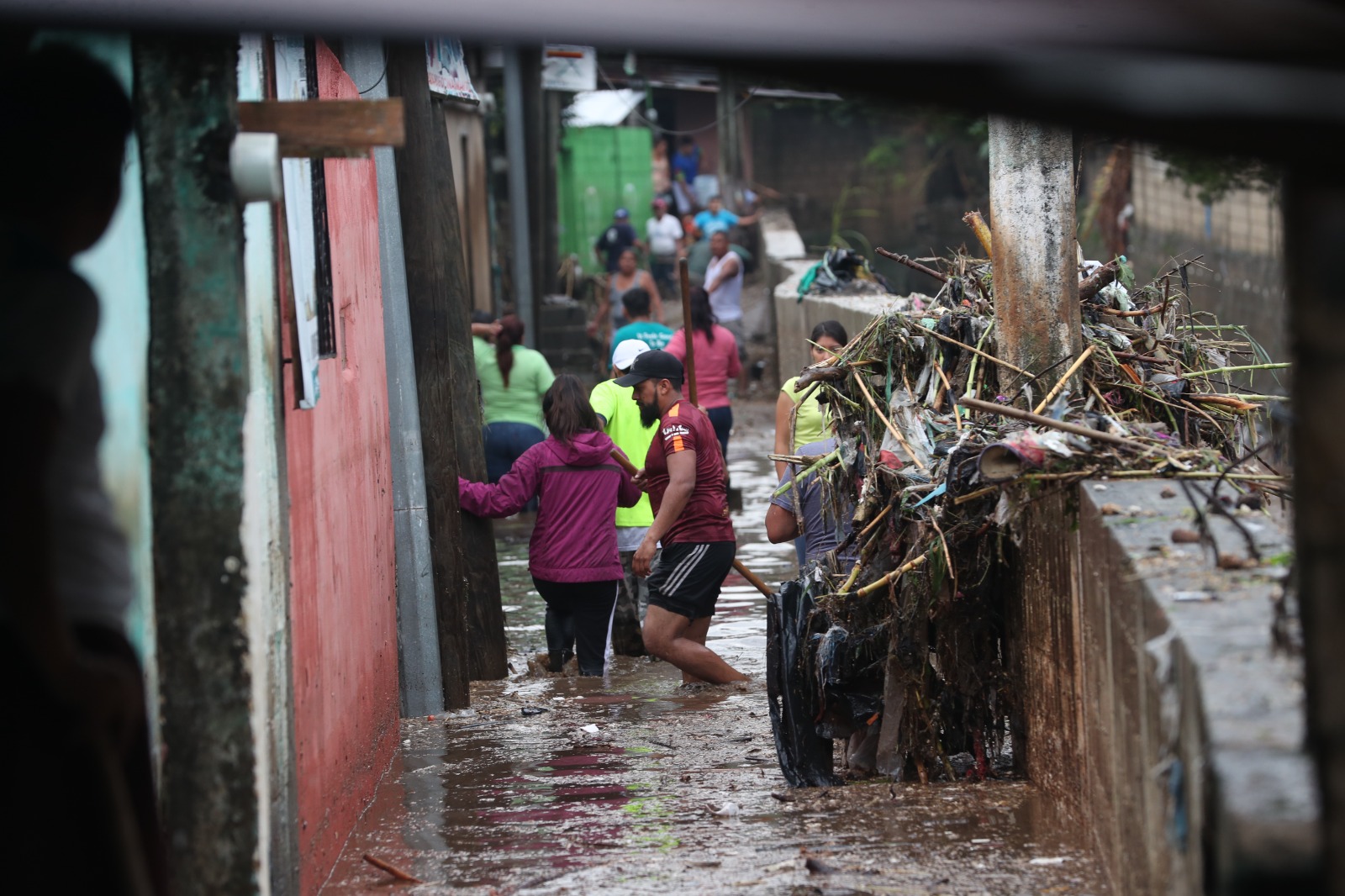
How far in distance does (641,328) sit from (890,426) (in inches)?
208

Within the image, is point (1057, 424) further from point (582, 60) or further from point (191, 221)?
point (582, 60)

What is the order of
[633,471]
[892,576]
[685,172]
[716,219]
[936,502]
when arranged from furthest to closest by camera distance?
[685,172] < [716,219] < [633,471] < [892,576] < [936,502]

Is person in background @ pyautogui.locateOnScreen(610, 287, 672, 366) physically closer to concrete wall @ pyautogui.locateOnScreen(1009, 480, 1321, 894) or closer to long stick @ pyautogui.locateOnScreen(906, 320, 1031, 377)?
long stick @ pyautogui.locateOnScreen(906, 320, 1031, 377)

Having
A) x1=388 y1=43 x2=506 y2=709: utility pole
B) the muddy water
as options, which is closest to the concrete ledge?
x1=388 y1=43 x2=506 y2=709: utility pole

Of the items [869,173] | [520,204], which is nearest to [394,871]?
[520,204]

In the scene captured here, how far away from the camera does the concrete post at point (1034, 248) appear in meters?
6.11

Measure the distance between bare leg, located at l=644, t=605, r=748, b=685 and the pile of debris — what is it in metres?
1.55

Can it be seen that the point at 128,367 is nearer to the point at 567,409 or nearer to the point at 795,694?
the point at 795,694

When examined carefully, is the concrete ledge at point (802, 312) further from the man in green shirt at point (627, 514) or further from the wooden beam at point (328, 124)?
the wooden beam at point (328, 124)

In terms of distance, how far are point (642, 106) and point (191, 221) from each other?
29.2m

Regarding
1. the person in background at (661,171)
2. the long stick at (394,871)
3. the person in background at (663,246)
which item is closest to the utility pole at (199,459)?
the long stick at (394,871)

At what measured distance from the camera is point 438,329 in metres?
7.46

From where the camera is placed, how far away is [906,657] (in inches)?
227

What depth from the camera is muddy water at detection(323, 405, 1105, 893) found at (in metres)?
4.73
